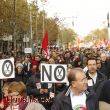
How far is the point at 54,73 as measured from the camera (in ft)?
29.0

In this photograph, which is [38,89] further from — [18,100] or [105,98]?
[18,100]

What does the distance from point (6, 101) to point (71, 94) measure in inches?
33.0

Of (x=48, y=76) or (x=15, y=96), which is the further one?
(x=48, y=76)

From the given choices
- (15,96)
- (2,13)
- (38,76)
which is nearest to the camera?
(15,96)

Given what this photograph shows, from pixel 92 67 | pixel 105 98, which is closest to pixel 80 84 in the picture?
pixel 105 98

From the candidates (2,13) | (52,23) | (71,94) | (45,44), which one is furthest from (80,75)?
(52,23)

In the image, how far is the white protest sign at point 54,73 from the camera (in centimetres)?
881

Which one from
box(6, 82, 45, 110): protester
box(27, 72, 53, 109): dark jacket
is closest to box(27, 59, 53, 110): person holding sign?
box(27, 72, 53, 109): dark jacket

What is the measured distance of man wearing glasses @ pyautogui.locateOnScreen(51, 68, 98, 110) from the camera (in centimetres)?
550

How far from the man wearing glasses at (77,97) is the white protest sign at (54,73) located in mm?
3195

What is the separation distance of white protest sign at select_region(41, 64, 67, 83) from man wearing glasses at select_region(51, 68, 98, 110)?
3.20 m

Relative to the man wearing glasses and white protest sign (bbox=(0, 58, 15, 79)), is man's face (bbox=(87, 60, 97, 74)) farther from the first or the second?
the man wearing glasses

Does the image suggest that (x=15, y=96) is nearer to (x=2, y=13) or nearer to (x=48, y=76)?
(x=48, y=76)

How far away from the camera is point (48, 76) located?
893cm
